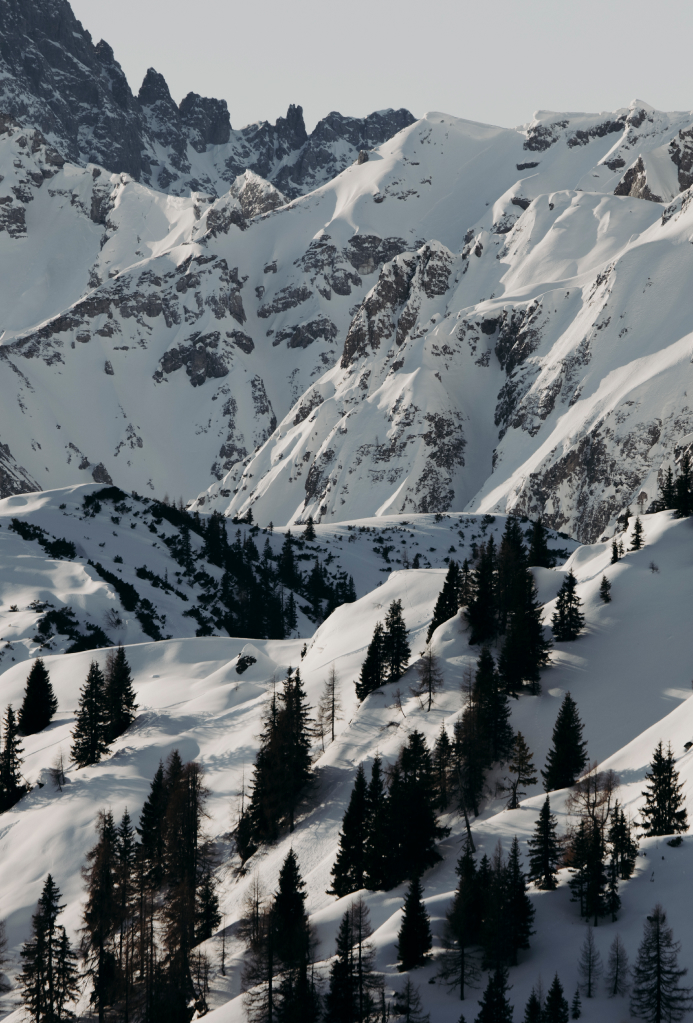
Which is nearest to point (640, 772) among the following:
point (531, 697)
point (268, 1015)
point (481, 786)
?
point (481, 786)

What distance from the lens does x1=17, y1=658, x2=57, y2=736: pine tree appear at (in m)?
119

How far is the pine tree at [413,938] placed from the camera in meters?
58.9

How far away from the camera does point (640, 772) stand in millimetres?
75750

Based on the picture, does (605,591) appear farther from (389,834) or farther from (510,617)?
(389,834)

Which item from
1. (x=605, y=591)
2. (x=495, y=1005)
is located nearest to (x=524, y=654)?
(x=605, y=591)

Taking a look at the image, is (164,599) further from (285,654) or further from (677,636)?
(677,636)

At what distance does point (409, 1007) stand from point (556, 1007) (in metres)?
7.85

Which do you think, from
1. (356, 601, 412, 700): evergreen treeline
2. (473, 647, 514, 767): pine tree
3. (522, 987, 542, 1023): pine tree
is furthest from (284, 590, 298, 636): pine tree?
(522, 987, 542, 1023): pine tree

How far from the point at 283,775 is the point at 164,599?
313ft

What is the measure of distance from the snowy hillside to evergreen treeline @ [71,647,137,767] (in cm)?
160

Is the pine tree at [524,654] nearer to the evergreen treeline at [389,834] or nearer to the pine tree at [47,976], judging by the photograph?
the evergreen treeline at [389,834]

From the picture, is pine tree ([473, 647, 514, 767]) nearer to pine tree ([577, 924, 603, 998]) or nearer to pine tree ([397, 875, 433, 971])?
pine tree ([397, 875, 433, 971])

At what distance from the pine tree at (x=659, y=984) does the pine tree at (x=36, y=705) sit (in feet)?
270

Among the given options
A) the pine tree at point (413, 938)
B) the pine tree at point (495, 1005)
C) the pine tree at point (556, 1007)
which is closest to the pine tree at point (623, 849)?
the pine tree at point (556, 1007)
